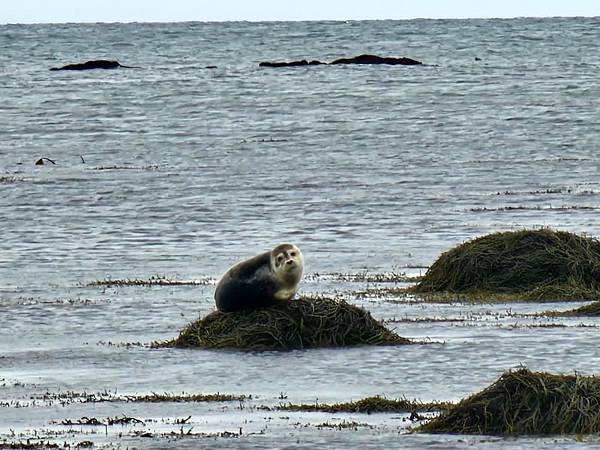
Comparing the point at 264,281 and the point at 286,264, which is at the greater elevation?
the point at 286,264

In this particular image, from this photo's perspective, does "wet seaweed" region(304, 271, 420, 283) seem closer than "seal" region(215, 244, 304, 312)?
No

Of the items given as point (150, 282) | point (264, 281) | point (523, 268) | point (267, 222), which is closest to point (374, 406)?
point (264, 281)

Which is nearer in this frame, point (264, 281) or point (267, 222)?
point (264, 281)

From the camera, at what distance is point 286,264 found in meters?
17.0

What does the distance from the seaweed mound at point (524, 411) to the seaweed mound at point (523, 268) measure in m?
7.83

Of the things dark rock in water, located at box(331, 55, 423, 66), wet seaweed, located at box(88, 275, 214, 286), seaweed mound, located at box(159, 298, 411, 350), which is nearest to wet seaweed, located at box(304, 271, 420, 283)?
wet seaweed, located at box(88, 275, 214, 286)

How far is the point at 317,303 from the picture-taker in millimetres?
17250

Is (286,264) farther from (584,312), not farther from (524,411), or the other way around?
(524,411)

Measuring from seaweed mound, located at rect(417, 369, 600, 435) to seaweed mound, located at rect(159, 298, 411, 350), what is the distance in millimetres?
4292

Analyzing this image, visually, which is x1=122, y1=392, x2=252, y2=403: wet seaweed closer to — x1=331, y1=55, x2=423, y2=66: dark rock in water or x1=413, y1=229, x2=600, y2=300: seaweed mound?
x1=413, y1=229, x2=600, y2=300: seaweed mound

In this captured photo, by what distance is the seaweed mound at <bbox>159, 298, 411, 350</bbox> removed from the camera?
1700 cm

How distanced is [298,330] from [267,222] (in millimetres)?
15689

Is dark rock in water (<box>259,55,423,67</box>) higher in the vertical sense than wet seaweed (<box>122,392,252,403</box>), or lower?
higher

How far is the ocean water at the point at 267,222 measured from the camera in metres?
14.4
